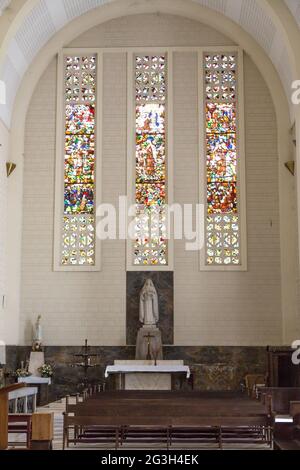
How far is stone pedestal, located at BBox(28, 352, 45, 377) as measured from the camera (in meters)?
18.2

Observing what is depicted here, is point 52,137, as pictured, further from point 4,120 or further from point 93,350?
point 93,350

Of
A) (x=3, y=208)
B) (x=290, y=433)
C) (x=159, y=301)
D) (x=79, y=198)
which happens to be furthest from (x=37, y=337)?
(x=290, y=433)

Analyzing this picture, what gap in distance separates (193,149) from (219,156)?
723mm

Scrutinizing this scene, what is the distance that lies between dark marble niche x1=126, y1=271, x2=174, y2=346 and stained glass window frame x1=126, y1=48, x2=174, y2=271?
0.18 m

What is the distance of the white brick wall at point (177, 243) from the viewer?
744 inches

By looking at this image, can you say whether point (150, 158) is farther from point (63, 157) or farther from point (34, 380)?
point (34, 380)

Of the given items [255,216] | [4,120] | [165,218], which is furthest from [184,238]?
[4,120]

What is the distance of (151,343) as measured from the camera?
1823cm

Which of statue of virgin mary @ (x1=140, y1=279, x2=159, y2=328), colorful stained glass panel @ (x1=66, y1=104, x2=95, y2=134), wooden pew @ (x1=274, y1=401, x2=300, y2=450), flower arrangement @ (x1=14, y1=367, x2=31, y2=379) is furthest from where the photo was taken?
colorful stained glass panel @ (x1=66, y1=104, x2=95, y2=134)

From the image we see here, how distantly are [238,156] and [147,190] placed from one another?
8.43 ft

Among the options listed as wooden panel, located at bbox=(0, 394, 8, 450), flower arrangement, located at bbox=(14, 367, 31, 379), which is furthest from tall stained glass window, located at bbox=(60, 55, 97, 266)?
wooden panel, located at bbox=(0, 394, 8, 450)

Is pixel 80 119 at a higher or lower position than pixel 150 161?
higher

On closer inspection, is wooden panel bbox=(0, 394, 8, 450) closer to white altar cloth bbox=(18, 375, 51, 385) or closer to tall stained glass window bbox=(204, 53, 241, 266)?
white altar cloth bbox=(18, 375, 51, 385)

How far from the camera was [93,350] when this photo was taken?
18812 millimetres
